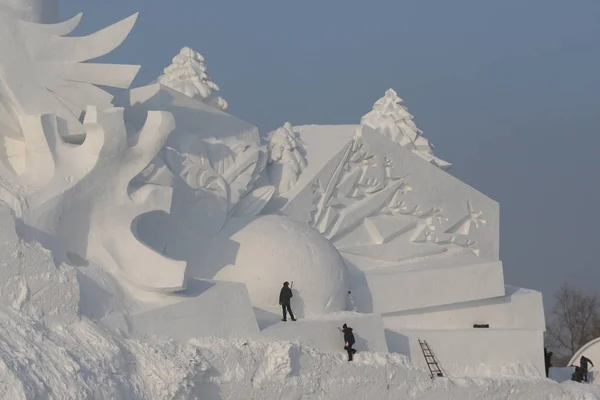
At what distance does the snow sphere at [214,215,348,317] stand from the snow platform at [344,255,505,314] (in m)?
1.23

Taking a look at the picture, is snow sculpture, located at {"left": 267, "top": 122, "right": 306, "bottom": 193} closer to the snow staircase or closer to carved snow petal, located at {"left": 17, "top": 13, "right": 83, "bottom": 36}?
the snow staircase

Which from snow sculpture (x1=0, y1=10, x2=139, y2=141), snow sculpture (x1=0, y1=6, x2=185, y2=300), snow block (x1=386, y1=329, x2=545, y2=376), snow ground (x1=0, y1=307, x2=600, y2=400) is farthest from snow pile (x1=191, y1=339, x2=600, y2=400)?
snow sculpture (x1=0, y1=10, x2=139, y2=141)

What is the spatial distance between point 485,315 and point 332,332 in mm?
4201

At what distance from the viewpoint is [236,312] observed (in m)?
11.8

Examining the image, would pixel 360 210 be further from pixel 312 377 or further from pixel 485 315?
pixel 312 377

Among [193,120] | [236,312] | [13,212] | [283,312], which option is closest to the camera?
[13,212]

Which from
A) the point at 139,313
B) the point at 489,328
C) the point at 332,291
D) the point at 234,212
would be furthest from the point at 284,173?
the point at 139,313

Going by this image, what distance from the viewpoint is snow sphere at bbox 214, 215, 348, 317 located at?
42.6 ft

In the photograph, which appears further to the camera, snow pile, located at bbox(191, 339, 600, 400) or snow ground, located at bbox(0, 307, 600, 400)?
snow pile, located at bbox(191, 339, 600, 400)

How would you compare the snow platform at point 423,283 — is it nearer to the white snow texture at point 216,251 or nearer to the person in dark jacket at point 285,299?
the white snow texture at point 216,251

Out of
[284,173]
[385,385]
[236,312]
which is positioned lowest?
[385,385]

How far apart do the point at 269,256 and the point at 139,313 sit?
2448mm

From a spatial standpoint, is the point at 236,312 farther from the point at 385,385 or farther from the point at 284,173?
the point at 284,173

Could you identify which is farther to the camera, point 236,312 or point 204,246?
point 204,246
